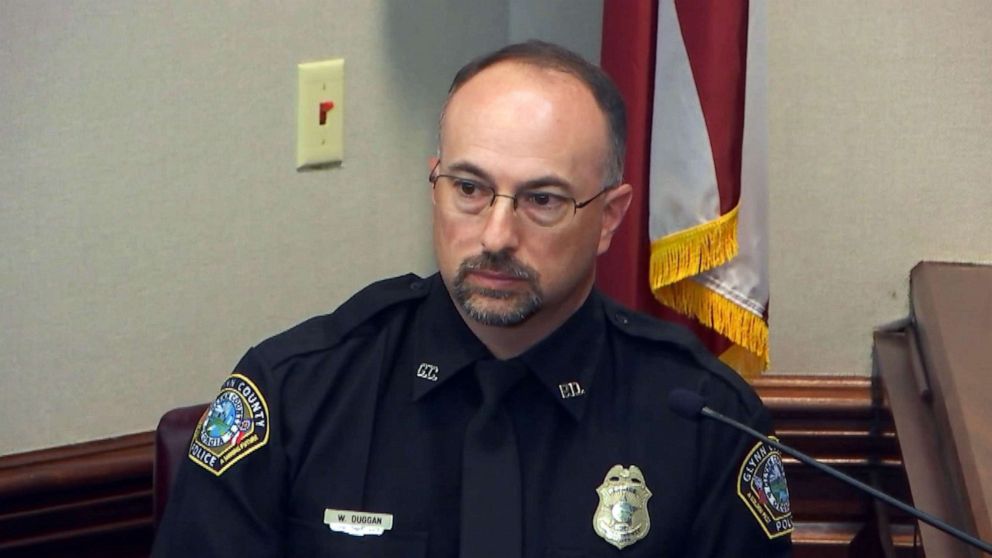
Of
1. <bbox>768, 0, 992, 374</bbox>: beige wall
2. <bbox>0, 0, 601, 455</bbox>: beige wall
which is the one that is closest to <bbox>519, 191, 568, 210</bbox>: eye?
<bbox>0, 0, 601, 455</bbox>: beige wall

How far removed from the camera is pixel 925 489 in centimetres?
187

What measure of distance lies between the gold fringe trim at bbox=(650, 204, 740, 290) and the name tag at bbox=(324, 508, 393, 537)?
70cm

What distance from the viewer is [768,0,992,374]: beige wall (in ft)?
7.14

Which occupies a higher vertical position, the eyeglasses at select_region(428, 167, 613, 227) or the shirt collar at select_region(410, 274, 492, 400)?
the eyeglasses at select_region(428, 167, 613, 227)

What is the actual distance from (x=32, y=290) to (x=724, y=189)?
38.2 inches

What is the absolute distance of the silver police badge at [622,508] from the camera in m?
1.46

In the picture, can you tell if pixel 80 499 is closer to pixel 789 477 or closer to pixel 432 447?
pixel 432 447

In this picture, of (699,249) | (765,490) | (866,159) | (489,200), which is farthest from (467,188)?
(866,159)

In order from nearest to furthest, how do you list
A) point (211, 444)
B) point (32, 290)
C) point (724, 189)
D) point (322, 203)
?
1. point (211, 444)
2. point (32, 290)
3. point (724, 189)
4. point (322, 203)

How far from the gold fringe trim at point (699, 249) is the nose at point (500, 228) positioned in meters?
0.60

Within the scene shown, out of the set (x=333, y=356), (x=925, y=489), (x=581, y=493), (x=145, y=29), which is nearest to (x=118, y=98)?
(x=145, y=29)

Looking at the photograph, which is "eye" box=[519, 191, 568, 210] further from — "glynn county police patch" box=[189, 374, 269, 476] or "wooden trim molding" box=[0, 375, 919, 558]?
"wooden trim molding" box=[0, 375, 919, 558]

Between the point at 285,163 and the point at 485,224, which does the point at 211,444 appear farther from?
the point at 285,163

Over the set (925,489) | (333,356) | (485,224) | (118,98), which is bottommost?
(925,489)
